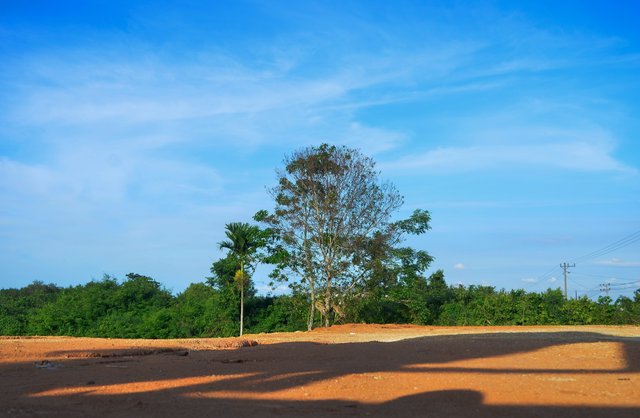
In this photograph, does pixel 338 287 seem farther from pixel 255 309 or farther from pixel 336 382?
pixel 336 382

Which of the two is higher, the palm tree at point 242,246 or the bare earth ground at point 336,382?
the palm tree at point 242,246

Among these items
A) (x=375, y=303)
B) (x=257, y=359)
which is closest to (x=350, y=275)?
(x=375, y=303)

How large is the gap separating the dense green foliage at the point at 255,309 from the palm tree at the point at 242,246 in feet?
2.76

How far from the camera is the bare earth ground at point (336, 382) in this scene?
269 inches

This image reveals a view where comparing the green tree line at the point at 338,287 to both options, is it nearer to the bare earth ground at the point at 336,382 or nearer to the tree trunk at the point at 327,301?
the tree trunk at the point at 327,301

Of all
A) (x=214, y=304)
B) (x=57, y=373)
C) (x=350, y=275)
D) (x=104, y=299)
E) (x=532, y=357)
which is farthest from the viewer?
(x=104, y=299)

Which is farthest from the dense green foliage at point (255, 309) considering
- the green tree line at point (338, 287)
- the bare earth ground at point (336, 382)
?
the bare earth ground at point (336, 382)

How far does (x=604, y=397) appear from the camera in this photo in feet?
24.1

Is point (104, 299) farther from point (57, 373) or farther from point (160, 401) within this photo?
point (160, 401)

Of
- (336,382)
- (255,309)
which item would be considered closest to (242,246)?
(255,309)

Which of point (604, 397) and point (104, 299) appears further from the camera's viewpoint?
point (104, 299)

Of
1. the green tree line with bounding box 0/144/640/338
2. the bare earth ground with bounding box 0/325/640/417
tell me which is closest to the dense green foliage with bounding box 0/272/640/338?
the green tree line with bounding box 0/144/640/338

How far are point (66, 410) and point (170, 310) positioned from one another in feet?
105

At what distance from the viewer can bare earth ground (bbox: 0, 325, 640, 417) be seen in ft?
22.4
